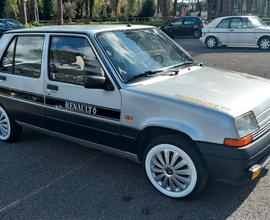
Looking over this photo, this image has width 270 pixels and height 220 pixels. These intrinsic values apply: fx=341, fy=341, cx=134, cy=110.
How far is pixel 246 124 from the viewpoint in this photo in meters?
3.12

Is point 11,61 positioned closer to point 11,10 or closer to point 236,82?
point 236,82

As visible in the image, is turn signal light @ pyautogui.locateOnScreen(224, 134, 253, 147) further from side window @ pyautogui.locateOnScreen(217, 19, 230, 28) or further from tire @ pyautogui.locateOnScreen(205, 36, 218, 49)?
tire @ pyautogui.locateOnScreen(205, 36, 218, 49)

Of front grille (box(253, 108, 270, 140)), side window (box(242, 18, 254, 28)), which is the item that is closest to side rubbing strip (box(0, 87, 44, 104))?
front grille (box(253, 108, 270, 140))

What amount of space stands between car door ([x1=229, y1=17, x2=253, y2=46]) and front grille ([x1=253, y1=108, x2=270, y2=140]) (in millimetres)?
12764

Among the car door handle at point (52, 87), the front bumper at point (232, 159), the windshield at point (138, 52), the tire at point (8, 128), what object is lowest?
the tire at point (8, 128)

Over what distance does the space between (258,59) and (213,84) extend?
978cm

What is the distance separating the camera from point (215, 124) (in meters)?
3.03

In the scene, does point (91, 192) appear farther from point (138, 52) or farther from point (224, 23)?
point (224, 23)

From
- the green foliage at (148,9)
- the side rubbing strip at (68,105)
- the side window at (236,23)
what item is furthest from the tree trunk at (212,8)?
the side rubbing strip at (68,105)

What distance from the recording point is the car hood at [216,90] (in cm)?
320

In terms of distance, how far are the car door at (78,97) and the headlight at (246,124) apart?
1265 mm

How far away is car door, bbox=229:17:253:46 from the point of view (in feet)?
50.0

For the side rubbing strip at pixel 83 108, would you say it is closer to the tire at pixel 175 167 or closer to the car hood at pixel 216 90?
the car hood at pixel 216 90

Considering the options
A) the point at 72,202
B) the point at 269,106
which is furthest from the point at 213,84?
the point at 72,202
